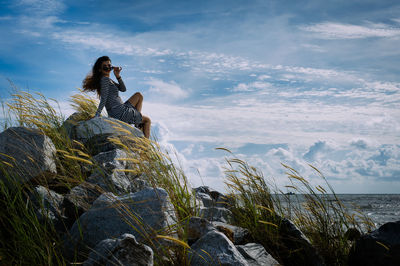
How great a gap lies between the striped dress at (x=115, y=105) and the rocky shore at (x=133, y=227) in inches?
104

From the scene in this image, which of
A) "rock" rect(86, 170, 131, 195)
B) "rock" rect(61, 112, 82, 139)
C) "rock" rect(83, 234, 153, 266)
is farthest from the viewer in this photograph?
"rock" rect(61, 112, 82, 139)

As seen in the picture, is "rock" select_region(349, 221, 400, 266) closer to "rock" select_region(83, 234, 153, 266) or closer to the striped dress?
"rock" select_region(83, 234, 153, 266)

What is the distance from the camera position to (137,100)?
715cm

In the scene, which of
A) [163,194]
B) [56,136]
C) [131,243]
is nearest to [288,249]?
[163,194]

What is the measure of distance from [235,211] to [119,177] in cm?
A: 144

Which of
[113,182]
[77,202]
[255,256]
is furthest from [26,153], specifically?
[255,256]

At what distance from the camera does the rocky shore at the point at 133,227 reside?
223 centimetres

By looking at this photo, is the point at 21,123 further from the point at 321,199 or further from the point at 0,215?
the point at 321,199

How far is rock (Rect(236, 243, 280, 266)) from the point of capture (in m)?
2.53

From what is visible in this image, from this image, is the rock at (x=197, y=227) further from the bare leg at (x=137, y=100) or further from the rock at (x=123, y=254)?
the bare leg at (x=137, y=100)

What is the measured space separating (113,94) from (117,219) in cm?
497

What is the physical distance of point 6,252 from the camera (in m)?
2.63

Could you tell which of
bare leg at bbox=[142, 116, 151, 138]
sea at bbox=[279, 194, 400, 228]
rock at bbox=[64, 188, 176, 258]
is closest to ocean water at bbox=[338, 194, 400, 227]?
sea at bbox=[279, 194, 400, 228]

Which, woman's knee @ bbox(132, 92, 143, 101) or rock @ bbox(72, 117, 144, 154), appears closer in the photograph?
rock @ bbox(72, 117, 144, 154)
